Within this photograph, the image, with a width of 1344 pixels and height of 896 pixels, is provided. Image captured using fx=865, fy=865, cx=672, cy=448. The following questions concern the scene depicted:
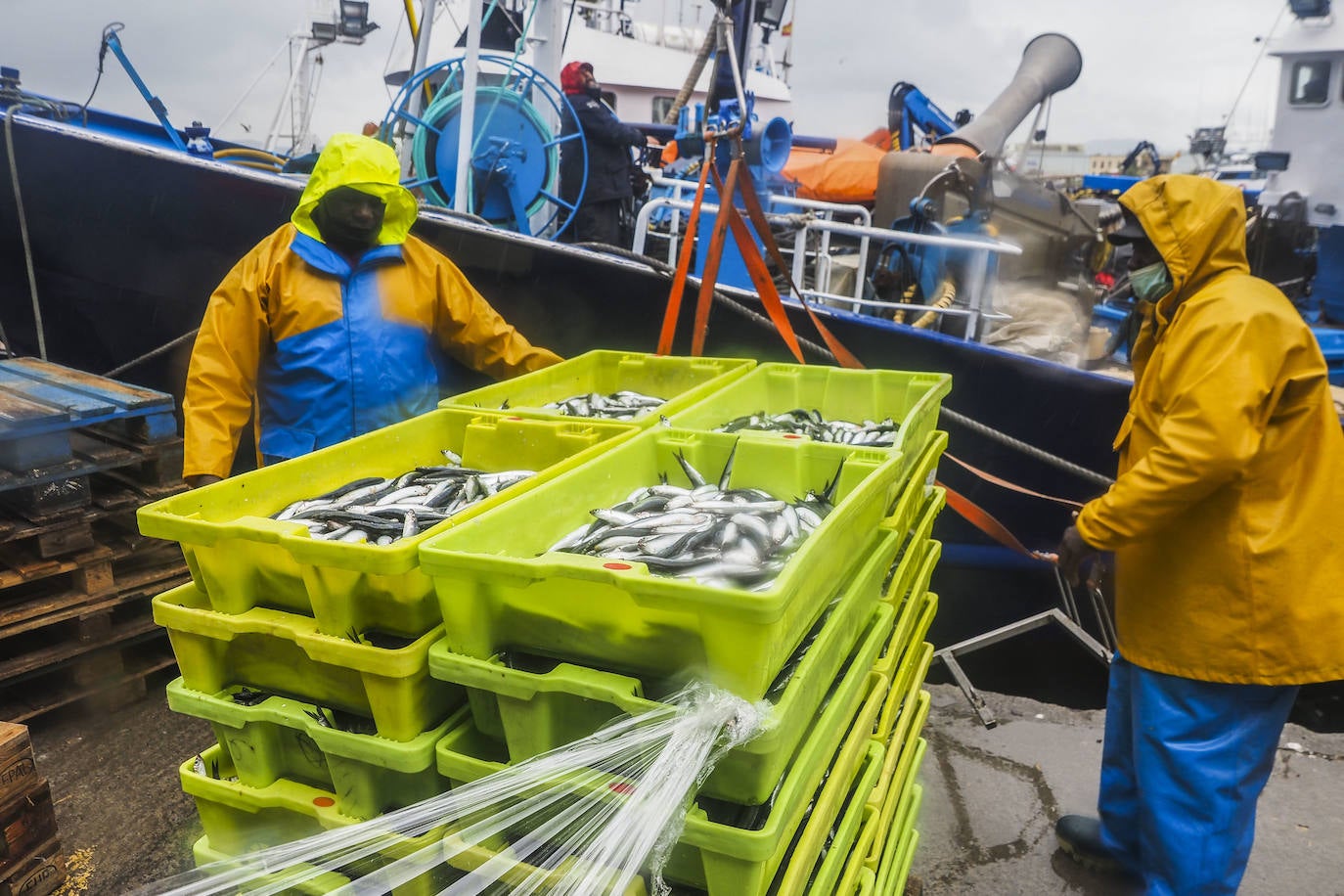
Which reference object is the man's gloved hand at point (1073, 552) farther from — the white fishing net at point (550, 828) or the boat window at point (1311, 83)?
the boat window at point (1311, 83)

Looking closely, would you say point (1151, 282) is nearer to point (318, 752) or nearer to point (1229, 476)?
point (1229, 476)

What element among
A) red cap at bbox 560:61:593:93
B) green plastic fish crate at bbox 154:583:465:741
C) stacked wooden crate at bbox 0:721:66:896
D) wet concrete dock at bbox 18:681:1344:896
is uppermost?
red cap at bbox 560:61:593:93

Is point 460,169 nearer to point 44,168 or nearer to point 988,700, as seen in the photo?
point 44,168

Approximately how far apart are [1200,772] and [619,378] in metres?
2.52

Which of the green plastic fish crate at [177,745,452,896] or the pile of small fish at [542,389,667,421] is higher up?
the pile of small fish at [542,389,667,421]

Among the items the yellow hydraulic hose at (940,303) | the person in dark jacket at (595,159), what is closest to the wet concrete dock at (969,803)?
the yellow hydraulic hose at (940,303)

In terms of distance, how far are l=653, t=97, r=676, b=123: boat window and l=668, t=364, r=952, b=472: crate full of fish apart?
1999 cm

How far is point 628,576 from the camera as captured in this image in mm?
1270

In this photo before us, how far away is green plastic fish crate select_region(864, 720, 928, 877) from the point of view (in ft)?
7.13

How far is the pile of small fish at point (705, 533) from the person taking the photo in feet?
5.11

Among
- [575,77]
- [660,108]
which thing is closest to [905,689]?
[575,77]

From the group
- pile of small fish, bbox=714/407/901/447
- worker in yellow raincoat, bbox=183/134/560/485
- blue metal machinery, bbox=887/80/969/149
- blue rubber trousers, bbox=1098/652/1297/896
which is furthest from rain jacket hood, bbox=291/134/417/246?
blue metal machinery, bbox=887/80/969/149

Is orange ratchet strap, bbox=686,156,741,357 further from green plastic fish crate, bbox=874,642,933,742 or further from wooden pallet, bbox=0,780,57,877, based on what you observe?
wooden pallet, bbox=0,780,57,877

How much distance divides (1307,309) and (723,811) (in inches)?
446
